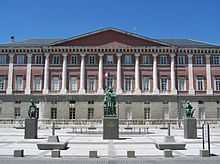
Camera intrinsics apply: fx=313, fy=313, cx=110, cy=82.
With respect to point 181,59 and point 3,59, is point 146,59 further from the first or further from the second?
point 3,59

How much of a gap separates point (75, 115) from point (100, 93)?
5.94 metres

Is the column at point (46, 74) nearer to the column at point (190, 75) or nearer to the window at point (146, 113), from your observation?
the window at point (146, 113)

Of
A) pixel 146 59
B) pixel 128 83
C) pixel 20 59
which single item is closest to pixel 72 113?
pixel 128 83

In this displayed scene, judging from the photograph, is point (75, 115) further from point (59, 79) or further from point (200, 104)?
point (200, 104)

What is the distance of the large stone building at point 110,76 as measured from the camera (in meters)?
56.1

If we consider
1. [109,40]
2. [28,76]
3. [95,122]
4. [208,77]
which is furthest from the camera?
[109,40]

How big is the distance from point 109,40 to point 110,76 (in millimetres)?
6754

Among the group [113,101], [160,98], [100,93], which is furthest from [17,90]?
[113,101]

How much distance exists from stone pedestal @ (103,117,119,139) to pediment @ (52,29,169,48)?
103 feet

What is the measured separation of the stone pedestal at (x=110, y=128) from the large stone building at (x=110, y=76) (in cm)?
2766

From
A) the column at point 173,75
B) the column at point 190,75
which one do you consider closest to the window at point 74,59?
the column at point 173,75

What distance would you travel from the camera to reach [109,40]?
58.1 m

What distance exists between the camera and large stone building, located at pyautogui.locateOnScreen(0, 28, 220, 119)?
56062 mm

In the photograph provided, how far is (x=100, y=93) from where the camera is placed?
56250 millimetres
